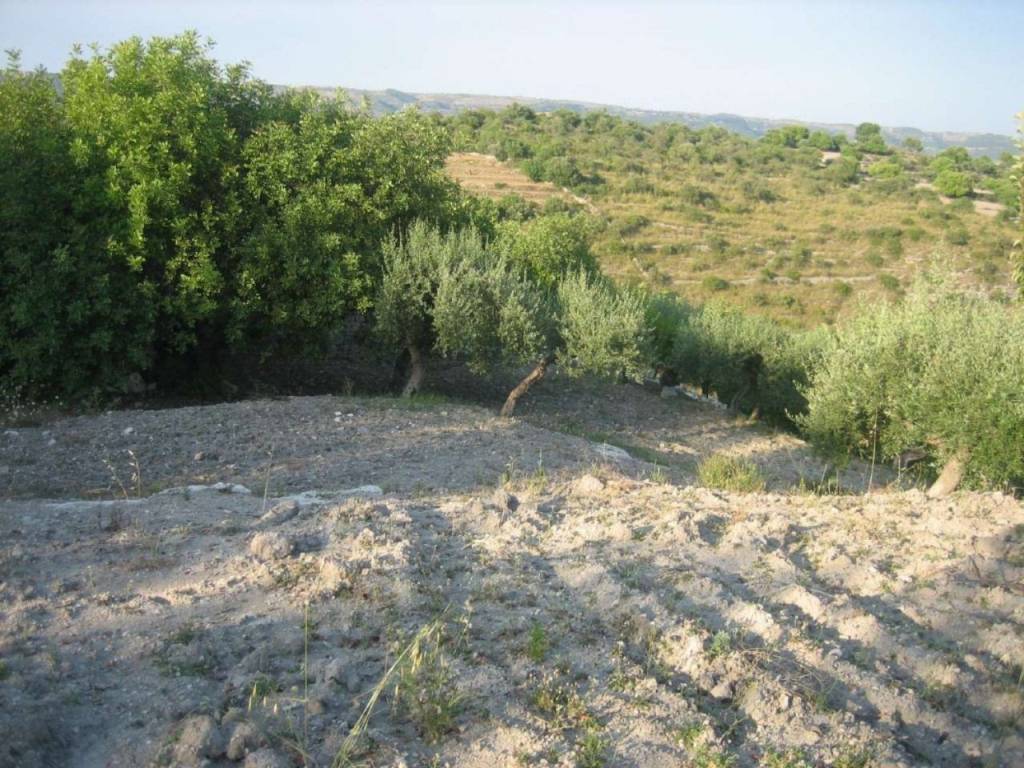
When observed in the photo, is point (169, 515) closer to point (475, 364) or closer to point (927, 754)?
point (927, 754)

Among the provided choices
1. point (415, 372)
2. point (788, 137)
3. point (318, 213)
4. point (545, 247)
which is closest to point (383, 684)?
point (318, 213)

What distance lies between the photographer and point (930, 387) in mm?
10258

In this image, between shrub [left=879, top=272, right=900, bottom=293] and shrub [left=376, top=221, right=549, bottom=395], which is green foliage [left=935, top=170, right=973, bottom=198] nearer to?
shrub [left=879, top=272, right=900, bottom=293]

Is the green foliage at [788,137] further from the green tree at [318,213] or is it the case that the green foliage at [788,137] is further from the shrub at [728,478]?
the shrub at [728,478]

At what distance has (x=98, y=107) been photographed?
13484mm

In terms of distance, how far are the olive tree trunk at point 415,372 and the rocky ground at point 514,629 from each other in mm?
6890

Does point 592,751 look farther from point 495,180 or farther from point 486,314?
point 495,180

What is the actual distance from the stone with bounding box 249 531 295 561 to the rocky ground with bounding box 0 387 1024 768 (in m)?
0.01

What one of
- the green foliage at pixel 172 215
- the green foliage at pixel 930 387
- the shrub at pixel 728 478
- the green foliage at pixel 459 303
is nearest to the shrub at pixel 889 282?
the green foliage at pixel 930 387

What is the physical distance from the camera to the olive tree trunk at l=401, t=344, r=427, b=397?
15133mm

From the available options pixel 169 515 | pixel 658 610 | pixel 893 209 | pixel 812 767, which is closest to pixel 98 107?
pixel 169 515

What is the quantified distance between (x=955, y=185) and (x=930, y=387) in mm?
54599

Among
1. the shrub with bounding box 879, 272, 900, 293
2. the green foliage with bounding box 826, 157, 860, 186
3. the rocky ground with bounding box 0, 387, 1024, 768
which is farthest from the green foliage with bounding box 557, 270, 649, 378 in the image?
the green foliage with bounding box 826, 157, 860, 186

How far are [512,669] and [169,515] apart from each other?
3.41 meters
